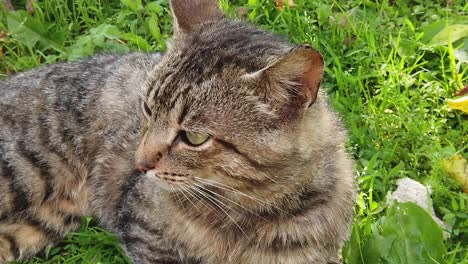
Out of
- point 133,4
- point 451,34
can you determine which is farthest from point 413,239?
point 133,4

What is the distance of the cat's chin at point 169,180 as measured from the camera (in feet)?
8.21

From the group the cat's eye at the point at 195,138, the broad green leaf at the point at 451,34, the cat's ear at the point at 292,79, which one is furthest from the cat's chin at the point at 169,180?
the broad green leaf at the point at 451,34

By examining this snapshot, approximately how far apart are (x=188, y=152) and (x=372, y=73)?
1730mm

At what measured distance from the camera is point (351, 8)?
4.30m

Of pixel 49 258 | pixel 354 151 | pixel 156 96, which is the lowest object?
pixel 49 258

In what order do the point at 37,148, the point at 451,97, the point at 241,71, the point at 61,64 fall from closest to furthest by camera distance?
the point at 241,71, the point at 37,148, the point at 61,64, the point at 451,97

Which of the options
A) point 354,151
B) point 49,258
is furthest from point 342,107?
point 49,258

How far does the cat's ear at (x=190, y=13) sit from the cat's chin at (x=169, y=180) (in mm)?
608

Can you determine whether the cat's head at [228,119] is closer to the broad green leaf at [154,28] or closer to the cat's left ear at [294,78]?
the cat's left ear at [294,78]

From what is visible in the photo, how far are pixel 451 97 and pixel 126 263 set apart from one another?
1936 millimetres

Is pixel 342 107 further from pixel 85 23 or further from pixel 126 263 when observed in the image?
pixel 85 23

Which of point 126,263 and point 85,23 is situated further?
point 85,23

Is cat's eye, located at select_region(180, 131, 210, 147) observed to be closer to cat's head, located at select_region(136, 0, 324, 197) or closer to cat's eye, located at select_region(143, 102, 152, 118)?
cat's head, located at select_region(136, 0, 324, 197)

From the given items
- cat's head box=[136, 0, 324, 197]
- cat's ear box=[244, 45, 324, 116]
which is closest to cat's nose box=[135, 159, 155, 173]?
cat's head box=[136, 0, 324, 197]
